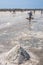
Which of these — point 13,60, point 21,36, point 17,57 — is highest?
point 17,57

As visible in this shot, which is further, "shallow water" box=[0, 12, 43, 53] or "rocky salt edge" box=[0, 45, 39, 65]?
"shallow water" box=[0, 12, 43, 53]

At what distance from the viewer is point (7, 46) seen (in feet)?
68.6

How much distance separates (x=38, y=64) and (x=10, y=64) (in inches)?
89.9

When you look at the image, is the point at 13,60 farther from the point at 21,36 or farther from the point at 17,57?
the point at 21,36

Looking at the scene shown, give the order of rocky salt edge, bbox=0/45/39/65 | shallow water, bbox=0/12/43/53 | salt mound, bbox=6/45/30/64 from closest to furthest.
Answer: rocky salt edge, bbox=0/45/39/65 < salt mound, bbox=6/45/30/64 < shallow water, bbox=0/12/43/53

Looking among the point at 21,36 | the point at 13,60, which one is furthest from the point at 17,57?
the point at 21,36

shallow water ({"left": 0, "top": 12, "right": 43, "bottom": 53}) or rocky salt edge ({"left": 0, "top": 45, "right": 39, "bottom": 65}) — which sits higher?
rocky salt edge ({"left": 0, "top": 45, "right": 39, "bottom": 65})

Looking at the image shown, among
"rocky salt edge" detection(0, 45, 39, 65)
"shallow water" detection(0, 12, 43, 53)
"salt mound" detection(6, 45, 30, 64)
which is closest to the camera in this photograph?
"rocky salt edge" detection(0, 45, 39, 65)

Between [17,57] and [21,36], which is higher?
[17,57]

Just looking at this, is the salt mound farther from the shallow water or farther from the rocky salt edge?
the shallow water

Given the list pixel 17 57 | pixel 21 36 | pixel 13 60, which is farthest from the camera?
pixel 21 36

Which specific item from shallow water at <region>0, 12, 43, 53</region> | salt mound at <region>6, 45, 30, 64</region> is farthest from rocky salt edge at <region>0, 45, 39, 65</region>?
shallow water at <region>0, 12, 43, 53</region>

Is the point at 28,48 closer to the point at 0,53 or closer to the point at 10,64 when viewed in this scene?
the point at 0,53

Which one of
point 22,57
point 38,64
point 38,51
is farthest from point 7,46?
point 38,64
